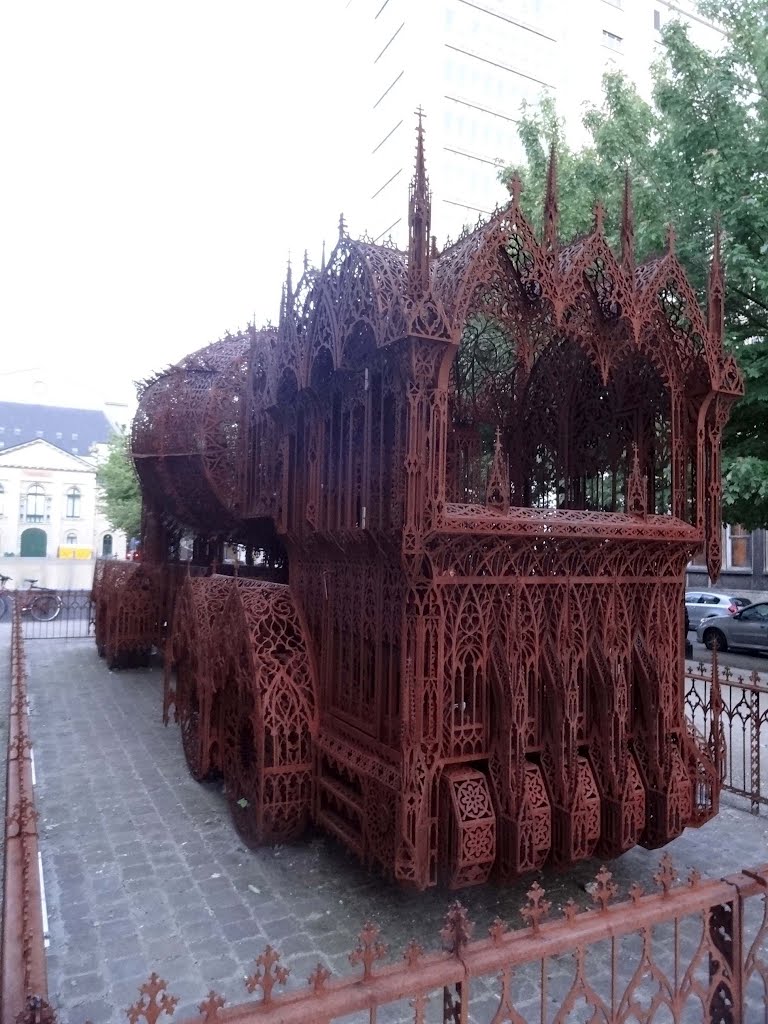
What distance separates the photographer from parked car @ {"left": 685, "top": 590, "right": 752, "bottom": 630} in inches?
949

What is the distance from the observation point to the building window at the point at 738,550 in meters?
28.7

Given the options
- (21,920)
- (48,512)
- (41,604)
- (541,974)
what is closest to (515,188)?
(541,974)

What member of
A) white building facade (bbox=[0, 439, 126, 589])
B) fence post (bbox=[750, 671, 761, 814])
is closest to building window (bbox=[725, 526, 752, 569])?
fence post (bbox=[750, 671, 761, 814])

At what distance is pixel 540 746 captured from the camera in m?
4.89

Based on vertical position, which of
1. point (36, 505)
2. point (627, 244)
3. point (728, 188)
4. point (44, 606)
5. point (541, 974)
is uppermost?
point (728, 188)

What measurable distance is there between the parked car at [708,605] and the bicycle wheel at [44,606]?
68.8 ft

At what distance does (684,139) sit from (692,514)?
7872 mm

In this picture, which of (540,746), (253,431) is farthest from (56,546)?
(540,746)

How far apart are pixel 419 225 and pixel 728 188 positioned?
26.0 ft

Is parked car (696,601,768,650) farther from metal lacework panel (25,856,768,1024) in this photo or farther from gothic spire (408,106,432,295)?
gothic spire (408,106,432,295)

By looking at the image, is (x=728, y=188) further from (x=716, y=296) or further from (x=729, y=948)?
(x=729, y=948)

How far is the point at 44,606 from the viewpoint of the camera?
23750 millimetres

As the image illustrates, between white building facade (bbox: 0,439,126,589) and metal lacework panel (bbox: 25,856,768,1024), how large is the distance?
5226cm

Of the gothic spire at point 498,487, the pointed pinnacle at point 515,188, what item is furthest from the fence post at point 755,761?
the pointed pinnacle at point 515,188
